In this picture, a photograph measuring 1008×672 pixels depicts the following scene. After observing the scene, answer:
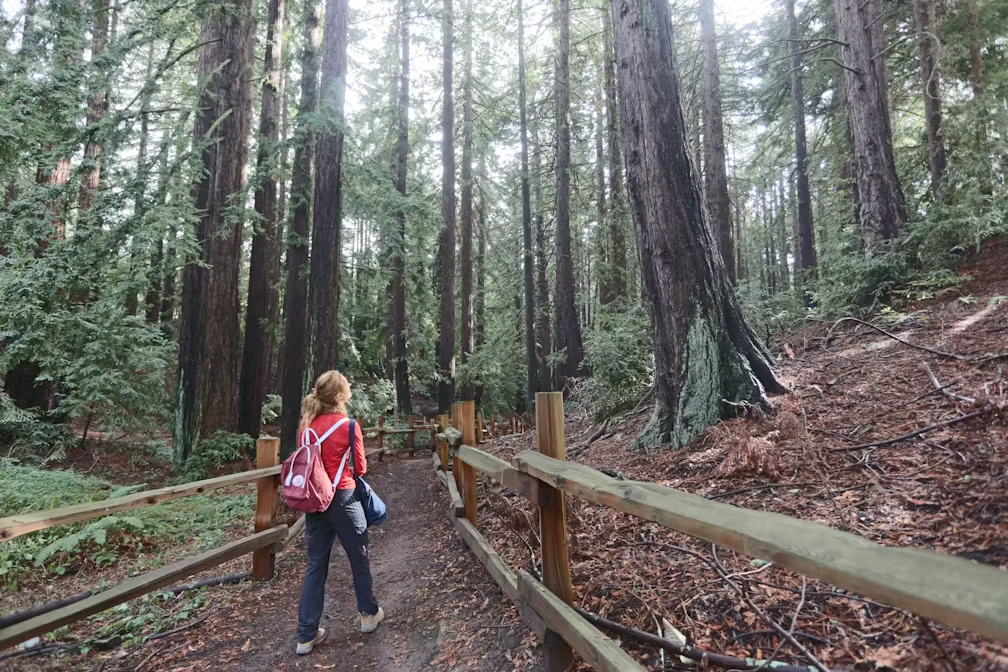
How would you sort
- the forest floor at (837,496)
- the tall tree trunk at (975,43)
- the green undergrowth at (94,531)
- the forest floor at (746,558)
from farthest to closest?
the tall tree trunk at (975,43) → the green undergrowth at (94,531) → the forest floor at (746,558) → the forest floor at (837,496)

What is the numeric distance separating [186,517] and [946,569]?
8536mm

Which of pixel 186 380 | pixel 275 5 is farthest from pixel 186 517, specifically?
pixel 275 5

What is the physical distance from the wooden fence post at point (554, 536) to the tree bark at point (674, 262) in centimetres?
247

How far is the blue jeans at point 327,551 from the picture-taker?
4.01 meters

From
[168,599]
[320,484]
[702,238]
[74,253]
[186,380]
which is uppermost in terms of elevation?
[74,253]

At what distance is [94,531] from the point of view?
18.8 ft

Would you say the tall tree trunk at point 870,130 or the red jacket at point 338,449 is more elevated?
the tall tree trunk at point 870,130

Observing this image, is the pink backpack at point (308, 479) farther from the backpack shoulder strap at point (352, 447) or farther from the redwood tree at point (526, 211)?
the redwood tree at point (526, 211)

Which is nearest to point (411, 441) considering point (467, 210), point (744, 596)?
point (467, 210)

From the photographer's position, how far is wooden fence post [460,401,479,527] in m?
5.70

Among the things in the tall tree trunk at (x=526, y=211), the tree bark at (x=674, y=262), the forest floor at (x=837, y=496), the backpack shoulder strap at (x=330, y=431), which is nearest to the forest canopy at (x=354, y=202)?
the tree bark at (x=674, y=262)

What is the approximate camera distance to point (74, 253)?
8.47 m

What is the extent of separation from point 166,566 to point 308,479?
1636 mm

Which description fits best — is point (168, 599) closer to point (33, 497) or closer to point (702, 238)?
point (33, 497)
